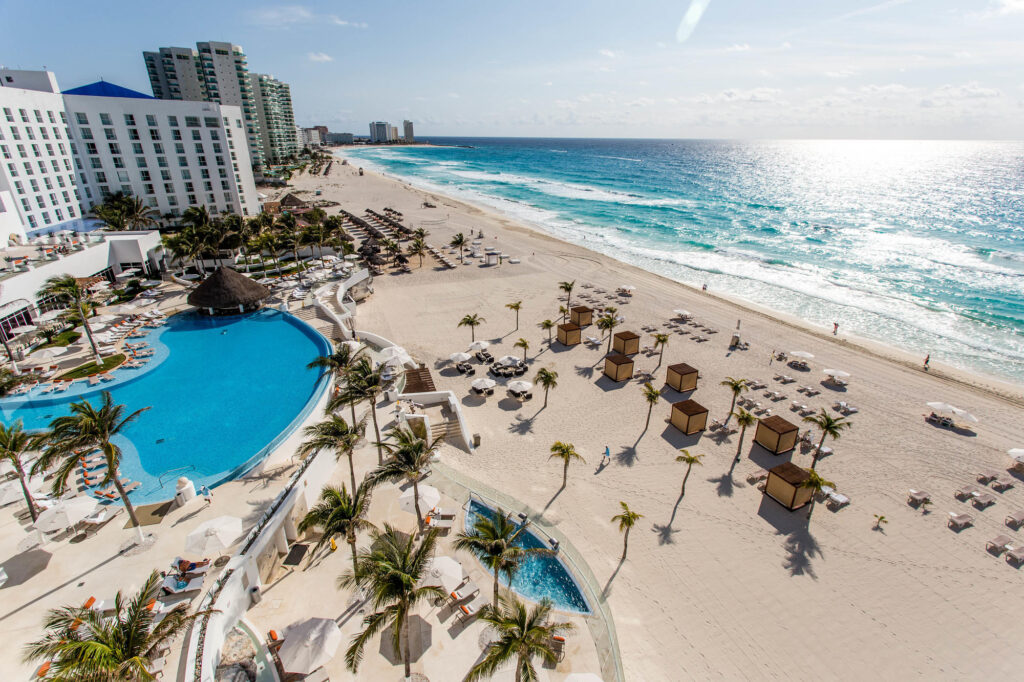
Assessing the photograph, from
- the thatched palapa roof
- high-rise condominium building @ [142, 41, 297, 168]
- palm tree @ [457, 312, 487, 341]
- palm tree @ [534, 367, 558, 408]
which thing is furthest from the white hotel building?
high-rise condominium building @ [142, 41, 297, 168]

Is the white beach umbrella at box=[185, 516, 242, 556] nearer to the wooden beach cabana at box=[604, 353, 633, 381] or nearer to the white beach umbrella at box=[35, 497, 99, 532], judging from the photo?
the white beach umbrella at box=[35, 497, 99, 532]

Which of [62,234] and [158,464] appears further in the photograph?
[62,234]

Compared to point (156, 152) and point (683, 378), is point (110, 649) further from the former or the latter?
point (156, 152)

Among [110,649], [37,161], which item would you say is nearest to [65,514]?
[110,649]

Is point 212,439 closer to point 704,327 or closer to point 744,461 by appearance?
point 744,461

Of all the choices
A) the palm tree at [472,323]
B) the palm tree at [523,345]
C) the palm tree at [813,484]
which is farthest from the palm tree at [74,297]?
the palm tree at [813,484]

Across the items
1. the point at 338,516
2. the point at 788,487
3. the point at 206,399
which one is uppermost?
the point at 338,516

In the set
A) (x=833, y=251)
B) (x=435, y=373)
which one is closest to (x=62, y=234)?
(x=435, y=373)
